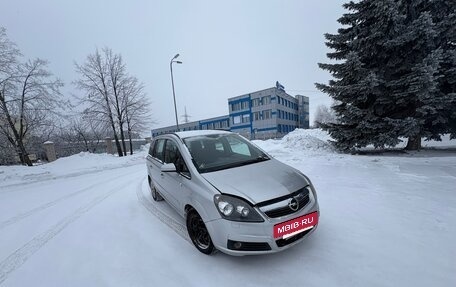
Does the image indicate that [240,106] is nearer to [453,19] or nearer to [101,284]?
[453,19]

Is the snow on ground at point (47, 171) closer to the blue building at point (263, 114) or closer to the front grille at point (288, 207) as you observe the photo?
the front grille at point (288, 207)

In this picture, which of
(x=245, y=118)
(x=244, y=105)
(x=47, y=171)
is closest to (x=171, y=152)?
(x=47, y=171)

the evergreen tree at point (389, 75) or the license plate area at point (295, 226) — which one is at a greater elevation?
the evergreen tree at point (389, 75)

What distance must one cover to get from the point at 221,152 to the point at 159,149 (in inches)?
70.6

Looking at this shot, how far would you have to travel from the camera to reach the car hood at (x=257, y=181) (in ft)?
8.59

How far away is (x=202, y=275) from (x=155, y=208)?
276 centimetres

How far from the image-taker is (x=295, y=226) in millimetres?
2592

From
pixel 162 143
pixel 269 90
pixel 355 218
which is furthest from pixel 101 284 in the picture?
pixel 269 90

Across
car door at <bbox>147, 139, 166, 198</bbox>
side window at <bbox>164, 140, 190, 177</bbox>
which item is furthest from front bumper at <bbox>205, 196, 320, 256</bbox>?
car door at <bbox>147, 139, 166, 198</bbox>

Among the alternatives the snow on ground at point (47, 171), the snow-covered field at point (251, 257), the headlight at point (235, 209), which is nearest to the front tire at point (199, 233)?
the snow-covered field at point (251, 257)

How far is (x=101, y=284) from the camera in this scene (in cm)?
259

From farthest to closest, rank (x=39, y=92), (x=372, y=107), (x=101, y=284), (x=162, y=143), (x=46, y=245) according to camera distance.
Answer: (x=39, y=92)
(x=372, y=107)
(x=162, y=143)
(x=46, y=245)
(x=101, y=284)

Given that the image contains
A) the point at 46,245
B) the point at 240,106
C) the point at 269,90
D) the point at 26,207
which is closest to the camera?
the point at 46,245

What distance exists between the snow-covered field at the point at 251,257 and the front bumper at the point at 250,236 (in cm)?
31
